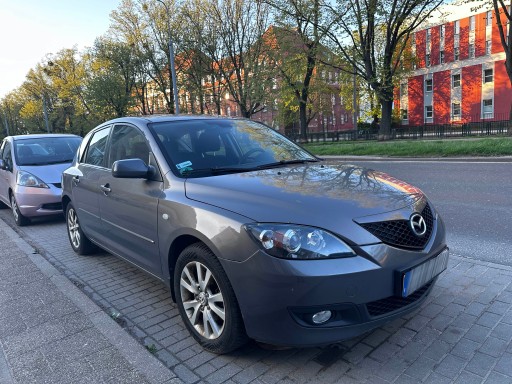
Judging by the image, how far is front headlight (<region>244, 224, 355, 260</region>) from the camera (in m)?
2.22

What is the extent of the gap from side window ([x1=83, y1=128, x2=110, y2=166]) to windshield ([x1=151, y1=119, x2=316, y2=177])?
3.62 ft

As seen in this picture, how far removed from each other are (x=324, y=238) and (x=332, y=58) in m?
27.4

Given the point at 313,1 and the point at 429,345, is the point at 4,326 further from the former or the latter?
the point at 313,1

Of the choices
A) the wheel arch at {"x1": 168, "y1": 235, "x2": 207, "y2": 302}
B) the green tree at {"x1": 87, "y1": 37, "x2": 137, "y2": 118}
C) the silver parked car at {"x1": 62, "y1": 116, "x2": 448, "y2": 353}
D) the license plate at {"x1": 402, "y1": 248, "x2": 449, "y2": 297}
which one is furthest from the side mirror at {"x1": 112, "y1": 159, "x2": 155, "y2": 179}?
the green tree at {"x1": 87, "y1": 37, "x2": 137, "y2": 118}

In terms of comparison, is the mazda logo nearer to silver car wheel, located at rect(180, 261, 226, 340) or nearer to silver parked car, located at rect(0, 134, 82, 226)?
silver car wheel, located at rect(180, 261, 226, 340)

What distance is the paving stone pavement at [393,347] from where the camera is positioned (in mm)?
2400

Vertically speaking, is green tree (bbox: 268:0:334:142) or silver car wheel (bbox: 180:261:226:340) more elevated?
green tree (bbox: 268:0:334:142)

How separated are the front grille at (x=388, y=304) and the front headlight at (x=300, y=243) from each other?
0.37m

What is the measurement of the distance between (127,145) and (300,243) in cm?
236

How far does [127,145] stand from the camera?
3863mm

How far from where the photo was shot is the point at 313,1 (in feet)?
82.3

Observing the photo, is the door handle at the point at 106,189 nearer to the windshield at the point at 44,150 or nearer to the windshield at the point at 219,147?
the windshield at the point at 219,147

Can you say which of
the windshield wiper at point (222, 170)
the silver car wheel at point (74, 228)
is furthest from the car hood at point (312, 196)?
the silver car wheel at point (74, 228)

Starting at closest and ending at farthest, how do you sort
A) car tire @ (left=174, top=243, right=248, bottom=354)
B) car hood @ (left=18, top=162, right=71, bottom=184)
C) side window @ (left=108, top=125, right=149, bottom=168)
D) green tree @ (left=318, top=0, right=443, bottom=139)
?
car tire @ (left=174, top=243, right=248, bottom=354)
side window @ (left=108, top=125, right=149, bottom=168)
car hood @ (left=18, top=162, right=71, bottom=184)
green tree @ (left=318, top=0, right=443, bottom=139)
